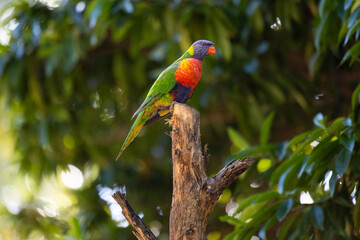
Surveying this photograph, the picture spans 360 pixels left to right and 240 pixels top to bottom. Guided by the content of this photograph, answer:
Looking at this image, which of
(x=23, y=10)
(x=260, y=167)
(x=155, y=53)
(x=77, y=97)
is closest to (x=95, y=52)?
(x=77, y=97)

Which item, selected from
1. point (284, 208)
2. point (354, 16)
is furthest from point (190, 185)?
point (354, 16)

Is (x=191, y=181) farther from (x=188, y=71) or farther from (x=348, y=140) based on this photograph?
(x=348, y=140)

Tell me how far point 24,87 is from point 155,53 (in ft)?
5.16

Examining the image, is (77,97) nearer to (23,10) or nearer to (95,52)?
(95,52)

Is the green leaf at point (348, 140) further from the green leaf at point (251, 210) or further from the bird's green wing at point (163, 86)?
the bird's green wing at point (163, 86)

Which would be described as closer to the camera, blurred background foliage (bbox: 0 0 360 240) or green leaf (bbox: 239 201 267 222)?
green leaf (bbox: 239 201 267 222)

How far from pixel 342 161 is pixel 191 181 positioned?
2.97 feet

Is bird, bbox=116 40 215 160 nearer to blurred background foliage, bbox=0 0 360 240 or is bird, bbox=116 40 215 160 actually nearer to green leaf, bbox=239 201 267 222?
green leaf, bbox=239 201 267 222

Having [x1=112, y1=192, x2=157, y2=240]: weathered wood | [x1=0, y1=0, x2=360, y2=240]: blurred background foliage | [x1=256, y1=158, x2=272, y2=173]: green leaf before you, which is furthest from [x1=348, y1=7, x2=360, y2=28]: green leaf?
[x1=112, y1=192, x2=157, y2=240]: weathered wood

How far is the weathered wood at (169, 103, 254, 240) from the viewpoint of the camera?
190cm

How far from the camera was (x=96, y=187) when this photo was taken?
5.02 metres

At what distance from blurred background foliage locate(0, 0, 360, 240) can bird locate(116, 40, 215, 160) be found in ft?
3.77

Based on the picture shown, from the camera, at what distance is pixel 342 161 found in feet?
7.80

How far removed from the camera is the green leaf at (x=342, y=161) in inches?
92.2
